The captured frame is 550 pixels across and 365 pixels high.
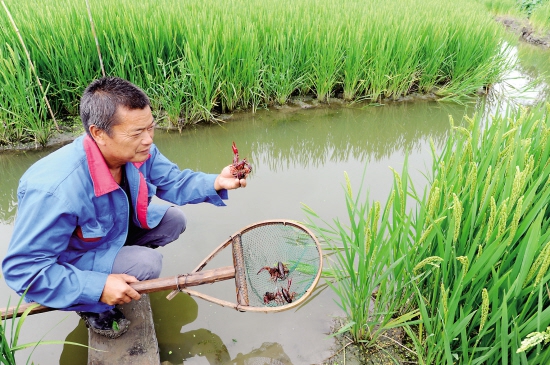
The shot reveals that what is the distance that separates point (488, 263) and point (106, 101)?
1.44 m

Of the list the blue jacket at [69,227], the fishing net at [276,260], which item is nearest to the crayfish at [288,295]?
the fishing net at [276,260]

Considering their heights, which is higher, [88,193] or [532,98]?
[88,193]

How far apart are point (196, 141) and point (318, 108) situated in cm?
160

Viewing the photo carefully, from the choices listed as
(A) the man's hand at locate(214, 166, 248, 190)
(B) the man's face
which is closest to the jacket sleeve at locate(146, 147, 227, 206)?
(A) the man's hand at locate(214, 166, 248, 190)

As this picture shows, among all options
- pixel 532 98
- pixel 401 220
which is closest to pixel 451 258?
pixel 401 220

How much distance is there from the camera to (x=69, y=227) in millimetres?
1416

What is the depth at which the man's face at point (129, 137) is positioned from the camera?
142 cm

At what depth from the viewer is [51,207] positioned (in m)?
1.34

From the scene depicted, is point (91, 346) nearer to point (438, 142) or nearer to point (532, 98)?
point (438, 142)

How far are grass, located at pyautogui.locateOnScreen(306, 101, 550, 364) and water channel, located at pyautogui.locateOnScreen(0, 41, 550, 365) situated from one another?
340mm

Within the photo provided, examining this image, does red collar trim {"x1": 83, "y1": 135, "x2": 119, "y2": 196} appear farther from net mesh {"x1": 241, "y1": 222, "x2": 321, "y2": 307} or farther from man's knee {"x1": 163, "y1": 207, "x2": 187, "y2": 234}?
net mesh {"x1": 241, "y1": 222, "x2": 321, "y2": 307}

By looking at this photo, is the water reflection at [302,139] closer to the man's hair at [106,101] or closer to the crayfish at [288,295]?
the crayfish at [288,295]

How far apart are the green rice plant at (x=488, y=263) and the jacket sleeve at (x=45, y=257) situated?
1.26 meters

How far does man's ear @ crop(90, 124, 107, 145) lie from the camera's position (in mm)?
1421
